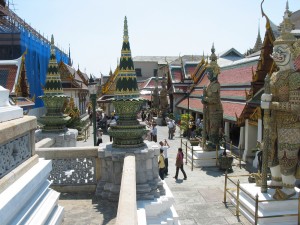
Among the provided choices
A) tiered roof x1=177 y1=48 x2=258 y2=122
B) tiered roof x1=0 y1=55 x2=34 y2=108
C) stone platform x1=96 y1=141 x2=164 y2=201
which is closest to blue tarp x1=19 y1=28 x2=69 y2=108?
tiered roof x1=0 y1=55 x2=34 y2=108

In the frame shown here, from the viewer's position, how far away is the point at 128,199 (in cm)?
387

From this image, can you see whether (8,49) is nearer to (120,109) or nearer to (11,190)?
(120,109)

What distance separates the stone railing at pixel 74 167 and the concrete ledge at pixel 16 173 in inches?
98.7

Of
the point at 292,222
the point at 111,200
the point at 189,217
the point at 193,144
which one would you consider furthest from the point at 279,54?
the point at 193,144

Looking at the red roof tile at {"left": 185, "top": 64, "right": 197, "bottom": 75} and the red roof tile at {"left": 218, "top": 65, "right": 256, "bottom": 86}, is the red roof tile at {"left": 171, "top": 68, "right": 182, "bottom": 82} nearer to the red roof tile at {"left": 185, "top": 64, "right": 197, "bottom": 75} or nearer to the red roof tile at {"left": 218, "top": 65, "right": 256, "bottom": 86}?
the red roof tile at {"left": 185, "top": 64, "right": 197, "bottom": 75}

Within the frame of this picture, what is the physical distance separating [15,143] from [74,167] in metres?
3.41

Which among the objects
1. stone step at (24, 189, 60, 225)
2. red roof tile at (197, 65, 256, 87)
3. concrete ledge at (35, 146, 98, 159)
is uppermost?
red roof tile at (197, 65, 256, 87)

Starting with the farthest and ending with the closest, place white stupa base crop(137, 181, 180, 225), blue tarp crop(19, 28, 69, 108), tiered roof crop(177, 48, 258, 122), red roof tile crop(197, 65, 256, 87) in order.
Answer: blue tarp crop(19, 28, 69, 108) < red roof tile crop(197, 65, 256, 87) < tiered roof crop(177, 48, 258, 122) < white stupa base crop(137, 181, 180, 225)

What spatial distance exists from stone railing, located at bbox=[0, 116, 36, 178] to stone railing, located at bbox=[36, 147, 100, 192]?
262 cm

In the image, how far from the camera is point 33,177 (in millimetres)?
3863

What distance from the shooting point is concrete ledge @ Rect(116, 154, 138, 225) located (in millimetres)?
3158

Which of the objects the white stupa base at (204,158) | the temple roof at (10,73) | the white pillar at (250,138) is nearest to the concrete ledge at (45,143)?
the white stupa base at (204,158)

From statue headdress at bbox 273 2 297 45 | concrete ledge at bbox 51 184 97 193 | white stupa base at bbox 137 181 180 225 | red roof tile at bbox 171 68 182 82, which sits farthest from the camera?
red roof tile at bbox 171 68 182 82

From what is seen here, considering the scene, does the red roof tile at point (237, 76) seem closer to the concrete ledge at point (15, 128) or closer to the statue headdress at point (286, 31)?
the statue headdress at point (286, 31)
